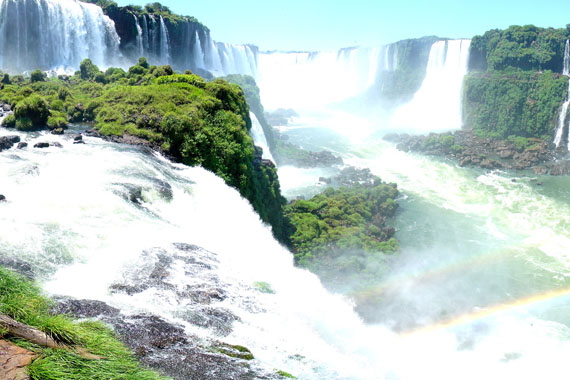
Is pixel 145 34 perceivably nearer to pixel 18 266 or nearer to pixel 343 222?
pixel 343 222

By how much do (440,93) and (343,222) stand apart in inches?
2030

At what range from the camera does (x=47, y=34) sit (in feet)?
133

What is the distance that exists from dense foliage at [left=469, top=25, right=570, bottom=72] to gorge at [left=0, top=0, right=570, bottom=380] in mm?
6156

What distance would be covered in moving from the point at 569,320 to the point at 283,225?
578 inches

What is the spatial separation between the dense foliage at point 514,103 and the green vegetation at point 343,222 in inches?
1117

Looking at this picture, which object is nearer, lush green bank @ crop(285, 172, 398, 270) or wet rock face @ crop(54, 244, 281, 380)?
wet rock face @ crop(54, 244, 281, 380)

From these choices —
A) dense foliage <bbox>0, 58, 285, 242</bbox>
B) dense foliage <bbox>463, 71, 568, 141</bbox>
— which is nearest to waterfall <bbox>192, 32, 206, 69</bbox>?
dense foliage <bbox>463, 71, 568, 141</bbox>

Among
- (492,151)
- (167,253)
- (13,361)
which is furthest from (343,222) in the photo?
(492,151)

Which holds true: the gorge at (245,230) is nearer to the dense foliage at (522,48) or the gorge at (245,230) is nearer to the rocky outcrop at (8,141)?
the rocky outcrop at (8,141)

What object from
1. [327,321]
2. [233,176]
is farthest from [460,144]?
[327,321]

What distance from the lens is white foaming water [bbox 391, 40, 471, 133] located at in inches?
2529

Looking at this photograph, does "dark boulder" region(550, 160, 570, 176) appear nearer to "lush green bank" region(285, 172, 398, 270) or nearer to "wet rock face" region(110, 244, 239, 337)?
"lush green bank" region(285, 172, 398, 270)

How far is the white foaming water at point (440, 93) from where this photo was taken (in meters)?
64.2

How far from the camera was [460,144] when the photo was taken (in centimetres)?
4903
